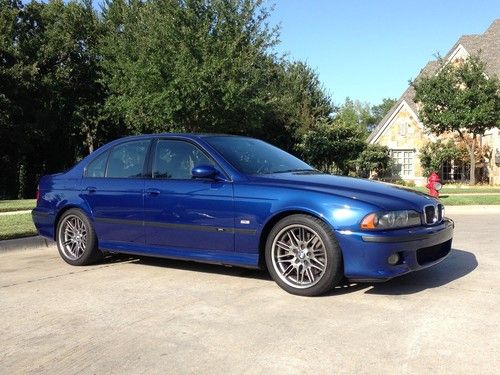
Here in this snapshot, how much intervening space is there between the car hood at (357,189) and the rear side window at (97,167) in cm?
233

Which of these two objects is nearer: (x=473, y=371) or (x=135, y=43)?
(x=473, y=371)

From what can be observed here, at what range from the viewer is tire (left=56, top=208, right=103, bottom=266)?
22.3 feet

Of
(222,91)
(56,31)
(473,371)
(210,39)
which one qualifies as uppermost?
(56,31)

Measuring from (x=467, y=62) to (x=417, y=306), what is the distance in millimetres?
24603

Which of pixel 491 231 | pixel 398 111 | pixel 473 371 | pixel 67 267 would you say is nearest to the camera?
pixel 473 371

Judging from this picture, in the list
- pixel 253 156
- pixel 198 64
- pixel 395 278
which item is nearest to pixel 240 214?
pixel 253 156

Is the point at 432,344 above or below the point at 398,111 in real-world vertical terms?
below

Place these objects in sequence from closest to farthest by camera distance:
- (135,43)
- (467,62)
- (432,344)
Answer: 1. (432,344)
2. (135,43)
3. (467,62)

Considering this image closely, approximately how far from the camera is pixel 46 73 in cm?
2778

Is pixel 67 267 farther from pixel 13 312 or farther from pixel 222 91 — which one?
pixel 222 91

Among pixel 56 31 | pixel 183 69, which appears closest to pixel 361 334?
pixel 183 69

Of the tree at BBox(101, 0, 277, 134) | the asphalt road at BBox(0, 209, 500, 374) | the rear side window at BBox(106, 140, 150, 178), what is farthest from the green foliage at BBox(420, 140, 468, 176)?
the rear side window at BBox(106, 140, 150, 178)

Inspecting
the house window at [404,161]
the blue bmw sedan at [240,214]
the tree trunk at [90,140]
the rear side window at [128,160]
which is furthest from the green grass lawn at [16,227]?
the house window at [404,161]

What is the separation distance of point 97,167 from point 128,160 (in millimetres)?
537
